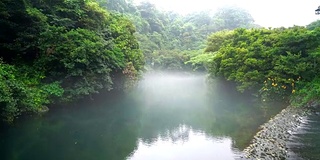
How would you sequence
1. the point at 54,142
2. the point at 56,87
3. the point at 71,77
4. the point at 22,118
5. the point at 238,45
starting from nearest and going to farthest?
the point at 54,142
the point at 22,118
the point at 56,87
the point at 71,77
the point at 238,45

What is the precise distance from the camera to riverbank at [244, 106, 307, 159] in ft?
36.9

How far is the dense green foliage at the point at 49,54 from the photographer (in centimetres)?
→ 1841

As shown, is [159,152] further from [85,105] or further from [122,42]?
[122,42]

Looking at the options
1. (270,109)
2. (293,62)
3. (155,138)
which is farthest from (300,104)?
(155,138)

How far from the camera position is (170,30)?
71688mm

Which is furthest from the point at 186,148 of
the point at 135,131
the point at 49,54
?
the point at 49,54

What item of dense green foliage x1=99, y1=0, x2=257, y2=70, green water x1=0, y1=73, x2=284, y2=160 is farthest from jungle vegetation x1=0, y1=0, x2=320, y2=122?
dense green foliage x1=99, y1=0, x2=257, y2=70

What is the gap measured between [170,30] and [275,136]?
60193 mm

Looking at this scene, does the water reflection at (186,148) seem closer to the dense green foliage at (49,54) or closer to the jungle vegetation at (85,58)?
the jungle vegetation at (85,58)

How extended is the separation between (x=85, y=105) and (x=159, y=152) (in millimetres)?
11652

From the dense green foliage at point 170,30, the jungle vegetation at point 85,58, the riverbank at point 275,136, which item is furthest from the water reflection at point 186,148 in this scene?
the dense green foliage at point 170,30

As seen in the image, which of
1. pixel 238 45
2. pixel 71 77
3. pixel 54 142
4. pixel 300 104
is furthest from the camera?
pixel 238 45

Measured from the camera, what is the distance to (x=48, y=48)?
20.5 metres

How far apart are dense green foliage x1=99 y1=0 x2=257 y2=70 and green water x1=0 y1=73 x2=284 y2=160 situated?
28606 millimetres
